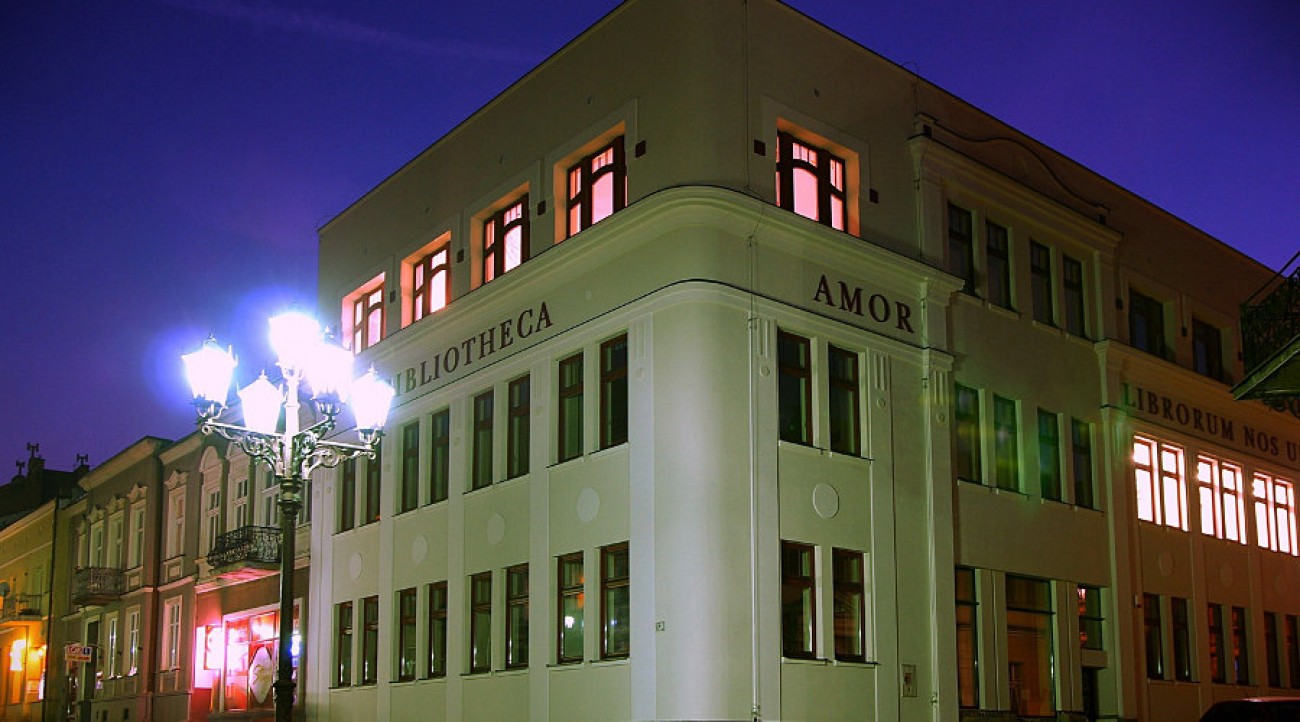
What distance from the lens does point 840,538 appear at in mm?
23734

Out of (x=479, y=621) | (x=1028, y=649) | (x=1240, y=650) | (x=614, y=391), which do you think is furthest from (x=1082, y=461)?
(x=479, y=621)

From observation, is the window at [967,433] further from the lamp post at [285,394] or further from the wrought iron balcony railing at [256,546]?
the wrought iron balcony railing at [256,546]

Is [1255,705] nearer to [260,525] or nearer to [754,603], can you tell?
[754,603]

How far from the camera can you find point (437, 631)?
28188mm

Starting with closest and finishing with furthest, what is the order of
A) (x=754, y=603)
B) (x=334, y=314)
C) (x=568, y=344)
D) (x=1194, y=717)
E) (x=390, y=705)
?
(x=754, y=603), (x=568, y=344), (x=390, y=705), (x=1194, y=717), (x=334, y=314)

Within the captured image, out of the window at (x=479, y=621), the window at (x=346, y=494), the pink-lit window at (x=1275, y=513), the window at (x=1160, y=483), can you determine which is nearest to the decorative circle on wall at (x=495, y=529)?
the window at (x=479, y=621)

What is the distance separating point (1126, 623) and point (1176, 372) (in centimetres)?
626

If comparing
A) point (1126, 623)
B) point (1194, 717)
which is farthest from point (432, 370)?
point (1194, 717)

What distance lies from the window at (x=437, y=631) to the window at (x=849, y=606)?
8033 millimetres

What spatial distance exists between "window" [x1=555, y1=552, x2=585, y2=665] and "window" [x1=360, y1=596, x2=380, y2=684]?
6.41 metres

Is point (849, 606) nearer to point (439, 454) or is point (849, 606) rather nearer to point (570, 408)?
point (570, 408)

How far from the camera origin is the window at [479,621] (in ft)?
87.7

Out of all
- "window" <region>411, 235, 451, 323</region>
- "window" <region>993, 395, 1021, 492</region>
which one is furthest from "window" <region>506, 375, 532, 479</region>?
"window" <region>993, 395, 1021, 492</region>

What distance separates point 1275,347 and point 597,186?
11.4 metres
